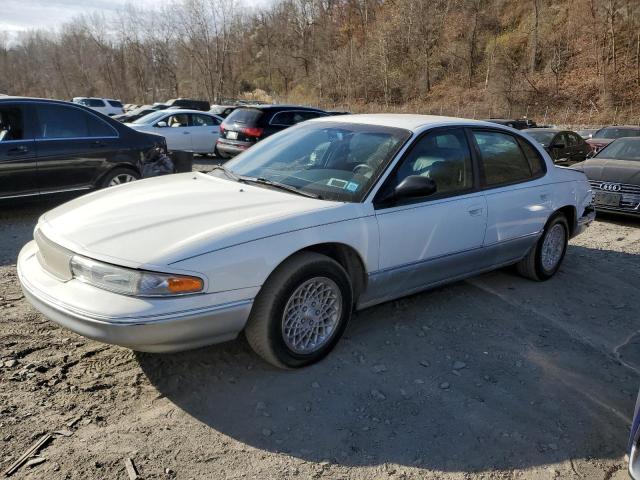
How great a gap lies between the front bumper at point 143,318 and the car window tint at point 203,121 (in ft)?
41.5

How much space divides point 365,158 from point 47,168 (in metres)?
4.82

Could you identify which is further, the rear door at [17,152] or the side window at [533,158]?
the rear door at [17,152]

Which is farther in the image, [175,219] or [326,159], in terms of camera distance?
[326,159]

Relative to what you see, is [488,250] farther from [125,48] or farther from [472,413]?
[125,48]

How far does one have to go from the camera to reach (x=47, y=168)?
6832mm

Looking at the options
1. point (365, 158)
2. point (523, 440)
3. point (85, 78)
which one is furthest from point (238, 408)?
point (85, 78)

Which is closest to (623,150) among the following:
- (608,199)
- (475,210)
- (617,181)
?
(617,181)

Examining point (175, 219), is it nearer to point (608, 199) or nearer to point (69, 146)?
point (69, 146)

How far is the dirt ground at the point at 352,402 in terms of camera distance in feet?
8.51

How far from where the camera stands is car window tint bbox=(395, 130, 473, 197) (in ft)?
12.9

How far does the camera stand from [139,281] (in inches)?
107

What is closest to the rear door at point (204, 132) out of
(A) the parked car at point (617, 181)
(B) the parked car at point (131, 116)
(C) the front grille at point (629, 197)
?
(B) the parked car at point (131, 116)

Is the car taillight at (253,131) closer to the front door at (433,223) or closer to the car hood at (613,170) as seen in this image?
the car hood at (613,170)

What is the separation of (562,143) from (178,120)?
10.7 metres
